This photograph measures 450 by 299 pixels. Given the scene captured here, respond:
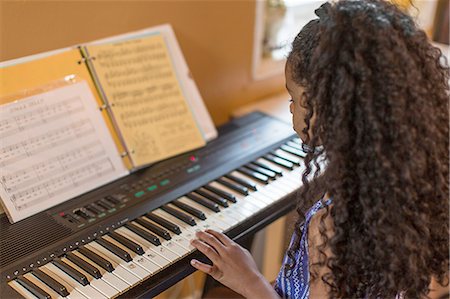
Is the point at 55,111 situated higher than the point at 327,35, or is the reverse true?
the point at 327,35

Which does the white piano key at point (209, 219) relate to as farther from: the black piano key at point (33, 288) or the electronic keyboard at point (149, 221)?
the black piano key at point (33, 288)

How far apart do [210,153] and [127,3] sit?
481mm

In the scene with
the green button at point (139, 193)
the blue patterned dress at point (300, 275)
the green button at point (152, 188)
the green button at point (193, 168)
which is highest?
the green button at point (139, 193)

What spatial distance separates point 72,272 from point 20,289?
0.10 metres

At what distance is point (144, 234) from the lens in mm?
1279

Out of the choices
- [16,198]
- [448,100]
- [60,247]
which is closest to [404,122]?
[448,100]

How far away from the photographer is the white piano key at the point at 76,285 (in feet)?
3.63

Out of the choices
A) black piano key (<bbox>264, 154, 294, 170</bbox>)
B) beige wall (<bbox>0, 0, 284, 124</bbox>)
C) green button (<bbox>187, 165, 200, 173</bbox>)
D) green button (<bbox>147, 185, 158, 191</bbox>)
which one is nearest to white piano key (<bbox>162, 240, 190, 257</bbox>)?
green button (<bbox>147, 185, 158, 191</bbox>)

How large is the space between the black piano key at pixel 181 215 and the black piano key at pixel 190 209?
0.02 meters

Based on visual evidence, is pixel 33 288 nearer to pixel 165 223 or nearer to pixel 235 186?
pixel 165 223

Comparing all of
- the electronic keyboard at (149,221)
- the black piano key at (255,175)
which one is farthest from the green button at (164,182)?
the black piano key at (255,175)

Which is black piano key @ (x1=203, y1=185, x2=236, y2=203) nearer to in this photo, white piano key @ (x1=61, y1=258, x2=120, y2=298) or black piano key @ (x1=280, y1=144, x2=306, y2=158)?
black piano key @ (x1=280, y1=144, x2=306, y2=158)

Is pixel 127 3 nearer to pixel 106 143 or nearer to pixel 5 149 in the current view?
pixel 106 143

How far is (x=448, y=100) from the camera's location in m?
1.06
